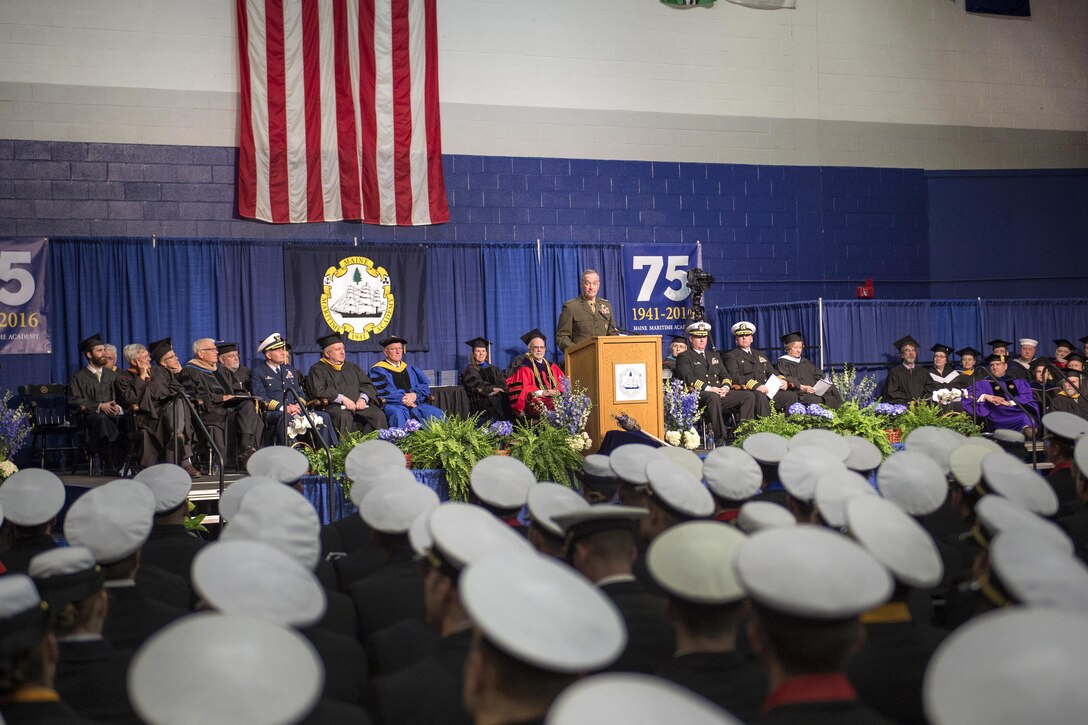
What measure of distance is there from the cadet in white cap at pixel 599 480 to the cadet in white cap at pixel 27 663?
98.6 inches

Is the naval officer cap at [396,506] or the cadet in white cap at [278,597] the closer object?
the cadet in white cap at [278,597]

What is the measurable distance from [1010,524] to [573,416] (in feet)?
15.3

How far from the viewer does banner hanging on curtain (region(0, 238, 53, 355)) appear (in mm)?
9102

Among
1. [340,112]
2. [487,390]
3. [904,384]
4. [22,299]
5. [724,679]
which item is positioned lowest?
[724,679]

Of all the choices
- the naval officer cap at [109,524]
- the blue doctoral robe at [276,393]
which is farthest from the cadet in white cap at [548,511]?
the blue doctoral robe at [276,393]

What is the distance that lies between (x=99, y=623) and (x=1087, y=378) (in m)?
10.6

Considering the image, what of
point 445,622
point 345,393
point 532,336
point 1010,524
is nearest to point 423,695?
point 445,622

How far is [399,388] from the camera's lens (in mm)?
9039

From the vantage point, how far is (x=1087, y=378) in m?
10.2

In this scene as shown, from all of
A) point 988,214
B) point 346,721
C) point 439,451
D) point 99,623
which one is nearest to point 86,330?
point 439,451

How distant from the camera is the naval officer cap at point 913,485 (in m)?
3.00

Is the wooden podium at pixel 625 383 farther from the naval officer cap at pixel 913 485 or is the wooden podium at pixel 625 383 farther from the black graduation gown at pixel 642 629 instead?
the black graduation gown at pixel 642 629

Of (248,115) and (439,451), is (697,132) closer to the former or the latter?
(248,115)

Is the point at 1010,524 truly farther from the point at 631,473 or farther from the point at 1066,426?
the point at 1066,426
